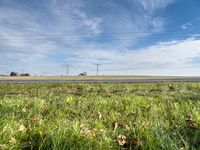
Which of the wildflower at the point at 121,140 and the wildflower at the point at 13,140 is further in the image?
the wildflower at the point at 121,140

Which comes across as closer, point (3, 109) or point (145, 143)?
point (145, 143)

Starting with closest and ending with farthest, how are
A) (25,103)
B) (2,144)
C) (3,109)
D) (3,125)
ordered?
(2,144), (3,125), (3,109), (25,103)

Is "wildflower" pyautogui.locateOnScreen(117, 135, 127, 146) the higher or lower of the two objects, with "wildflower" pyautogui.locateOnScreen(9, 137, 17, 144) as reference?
lower

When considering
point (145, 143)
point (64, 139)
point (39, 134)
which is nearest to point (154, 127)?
point (145, 143)

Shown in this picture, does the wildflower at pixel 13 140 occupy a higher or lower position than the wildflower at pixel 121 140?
higher

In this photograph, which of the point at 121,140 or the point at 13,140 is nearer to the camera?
the point at 13,140

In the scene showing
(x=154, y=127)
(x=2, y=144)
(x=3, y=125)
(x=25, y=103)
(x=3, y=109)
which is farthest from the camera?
(x=25, y=103)

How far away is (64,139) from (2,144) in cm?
80

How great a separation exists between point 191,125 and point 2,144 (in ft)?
9.73

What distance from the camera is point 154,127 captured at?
4.56 m

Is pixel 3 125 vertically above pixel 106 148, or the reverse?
pixel 3 125

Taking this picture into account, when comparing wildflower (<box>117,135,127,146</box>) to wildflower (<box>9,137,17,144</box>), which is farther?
wildflower (<box>117,135,127,146</box>)

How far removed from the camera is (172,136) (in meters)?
4.39

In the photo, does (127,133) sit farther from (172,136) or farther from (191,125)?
(191,125)
